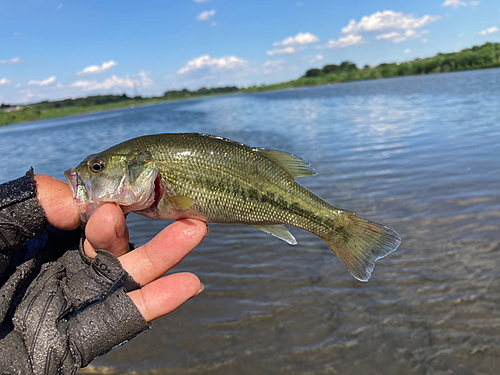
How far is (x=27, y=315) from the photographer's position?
264 cm

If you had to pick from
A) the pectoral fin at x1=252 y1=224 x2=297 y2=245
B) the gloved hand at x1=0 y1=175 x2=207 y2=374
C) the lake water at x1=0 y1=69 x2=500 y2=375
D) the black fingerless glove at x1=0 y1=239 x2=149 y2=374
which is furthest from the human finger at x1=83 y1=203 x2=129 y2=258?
the lake water at x1=0 y1=69 x2=500 y2=375

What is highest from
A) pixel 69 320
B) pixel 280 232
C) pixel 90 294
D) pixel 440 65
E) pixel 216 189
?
pixel 440 65

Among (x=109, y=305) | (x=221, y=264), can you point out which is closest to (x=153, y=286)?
(x=109, y=305)

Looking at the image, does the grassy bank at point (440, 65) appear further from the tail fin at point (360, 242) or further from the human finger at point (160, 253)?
the human finger at point (160, 253)

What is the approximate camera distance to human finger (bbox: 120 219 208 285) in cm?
306

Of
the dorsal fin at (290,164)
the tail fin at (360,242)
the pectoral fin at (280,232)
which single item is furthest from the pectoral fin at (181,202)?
the tail fin at (360,242)

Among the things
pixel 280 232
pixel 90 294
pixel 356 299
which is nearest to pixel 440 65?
pixel 356 299

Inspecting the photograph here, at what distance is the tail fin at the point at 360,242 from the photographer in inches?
136

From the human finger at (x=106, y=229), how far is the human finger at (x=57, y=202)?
0.89ft

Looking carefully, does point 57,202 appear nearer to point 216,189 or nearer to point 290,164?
point 216,189

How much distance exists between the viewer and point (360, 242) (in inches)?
140

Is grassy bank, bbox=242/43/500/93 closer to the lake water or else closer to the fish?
the lake water

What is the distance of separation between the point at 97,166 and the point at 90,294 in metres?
1.14

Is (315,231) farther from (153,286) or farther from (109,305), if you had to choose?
(109,305)
